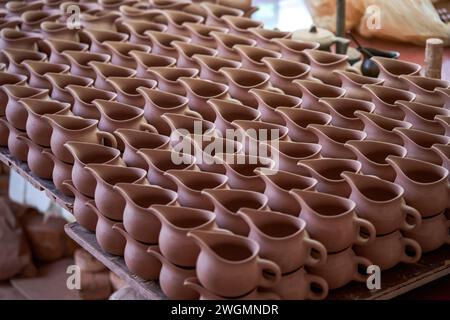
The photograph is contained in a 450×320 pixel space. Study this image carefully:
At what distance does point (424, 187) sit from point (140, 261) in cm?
65

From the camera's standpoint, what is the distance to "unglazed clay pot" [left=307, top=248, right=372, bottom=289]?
5.03 ft

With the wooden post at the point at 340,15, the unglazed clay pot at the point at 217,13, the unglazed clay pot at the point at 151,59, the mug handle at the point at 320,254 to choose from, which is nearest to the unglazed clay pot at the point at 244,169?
the mug handle at the point at 320,254

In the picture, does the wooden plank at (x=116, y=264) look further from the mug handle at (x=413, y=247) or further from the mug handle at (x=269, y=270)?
the mug handle at (x=413, y=247)

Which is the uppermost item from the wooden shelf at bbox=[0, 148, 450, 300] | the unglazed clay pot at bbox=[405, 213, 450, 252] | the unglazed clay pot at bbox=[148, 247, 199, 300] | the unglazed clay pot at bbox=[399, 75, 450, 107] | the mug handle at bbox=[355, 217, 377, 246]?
the unglazed clay pot at bbox=[399, 75, 450, 107]

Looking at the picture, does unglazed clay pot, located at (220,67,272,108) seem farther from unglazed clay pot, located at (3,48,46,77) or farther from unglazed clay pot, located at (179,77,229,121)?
unglazed clay pot, located at (3,48,46,77)

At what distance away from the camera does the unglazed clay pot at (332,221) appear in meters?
1.51

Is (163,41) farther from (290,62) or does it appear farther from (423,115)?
(423,115)

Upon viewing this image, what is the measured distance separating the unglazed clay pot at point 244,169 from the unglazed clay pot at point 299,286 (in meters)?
0.27

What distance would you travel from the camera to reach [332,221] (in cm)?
150

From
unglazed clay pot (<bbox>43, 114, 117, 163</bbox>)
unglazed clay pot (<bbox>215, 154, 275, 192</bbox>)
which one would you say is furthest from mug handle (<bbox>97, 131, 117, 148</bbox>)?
unglazed clay pot (<bbox>215, 154, 275, 192</bbox>)

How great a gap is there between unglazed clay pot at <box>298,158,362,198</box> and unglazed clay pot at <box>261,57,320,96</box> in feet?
1.90

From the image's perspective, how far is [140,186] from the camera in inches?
65.5

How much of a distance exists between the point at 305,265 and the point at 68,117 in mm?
873

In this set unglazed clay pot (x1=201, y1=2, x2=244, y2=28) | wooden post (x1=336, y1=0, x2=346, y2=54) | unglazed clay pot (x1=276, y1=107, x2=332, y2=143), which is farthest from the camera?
wooden post (x1=336, y1=0, x2=346, y2=54)
